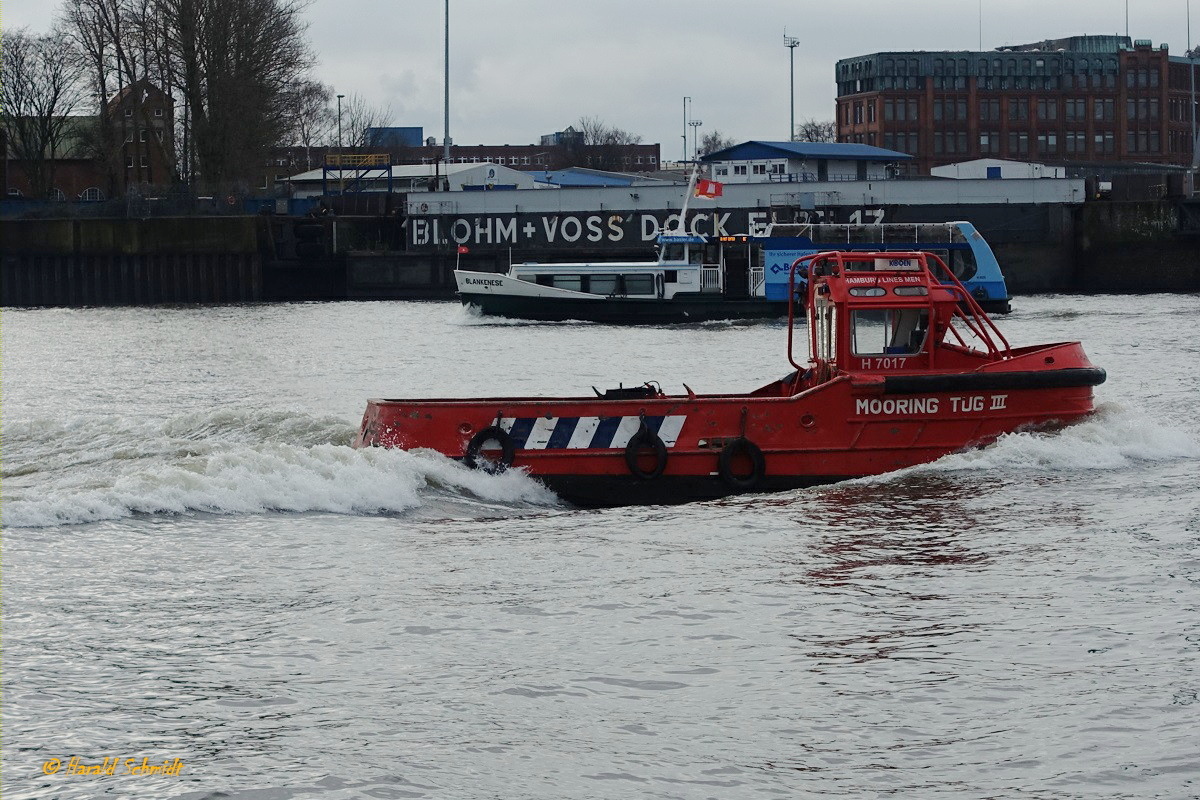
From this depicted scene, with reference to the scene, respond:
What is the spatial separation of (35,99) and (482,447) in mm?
81773

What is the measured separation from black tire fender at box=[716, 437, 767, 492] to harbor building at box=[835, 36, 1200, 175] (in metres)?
111

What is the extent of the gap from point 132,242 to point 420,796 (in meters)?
63.5

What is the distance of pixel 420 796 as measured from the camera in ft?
23.1

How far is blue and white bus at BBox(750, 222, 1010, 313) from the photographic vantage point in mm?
45812

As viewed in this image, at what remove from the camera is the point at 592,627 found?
31.8 feet

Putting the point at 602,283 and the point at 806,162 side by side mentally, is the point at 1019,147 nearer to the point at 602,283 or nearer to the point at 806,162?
the point at 806,162

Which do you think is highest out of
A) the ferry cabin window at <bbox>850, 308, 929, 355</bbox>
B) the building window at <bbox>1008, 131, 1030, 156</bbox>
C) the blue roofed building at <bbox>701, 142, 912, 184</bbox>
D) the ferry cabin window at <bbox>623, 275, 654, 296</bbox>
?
the building window at <bbox>1008, 131, 1030, 156</bbox>

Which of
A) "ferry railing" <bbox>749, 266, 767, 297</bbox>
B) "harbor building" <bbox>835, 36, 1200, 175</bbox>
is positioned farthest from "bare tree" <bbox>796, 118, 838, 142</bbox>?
"ferry railing" <bbox>749, 266, 767, 297</bbox>

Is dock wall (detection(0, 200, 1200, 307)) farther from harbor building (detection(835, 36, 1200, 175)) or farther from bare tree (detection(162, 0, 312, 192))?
harbor building (detection(835, 36, 1200, 175))

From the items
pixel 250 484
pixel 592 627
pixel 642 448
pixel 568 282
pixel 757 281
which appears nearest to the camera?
pixel 592 627

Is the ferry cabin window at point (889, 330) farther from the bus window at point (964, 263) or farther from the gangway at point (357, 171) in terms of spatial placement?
the gangway at point (357, 171)

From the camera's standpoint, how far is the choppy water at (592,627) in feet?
24.3

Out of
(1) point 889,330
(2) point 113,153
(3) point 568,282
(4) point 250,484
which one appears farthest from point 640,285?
(2) point 113,153

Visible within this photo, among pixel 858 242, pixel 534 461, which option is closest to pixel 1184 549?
pixel 534 461
